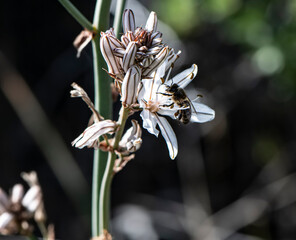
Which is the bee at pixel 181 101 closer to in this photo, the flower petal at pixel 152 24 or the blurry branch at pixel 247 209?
the flower petal at pixel 152 24

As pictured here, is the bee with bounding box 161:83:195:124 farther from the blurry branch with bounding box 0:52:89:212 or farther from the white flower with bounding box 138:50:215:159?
the blurry branch with bounding box 0:52:89:212

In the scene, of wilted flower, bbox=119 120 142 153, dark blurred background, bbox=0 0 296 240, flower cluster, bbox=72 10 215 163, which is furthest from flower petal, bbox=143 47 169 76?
dark blurred background, bbox=0 0 296 240

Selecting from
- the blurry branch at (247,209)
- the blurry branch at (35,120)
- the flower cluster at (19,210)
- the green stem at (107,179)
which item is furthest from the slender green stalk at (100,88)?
the blurry branch at (247,209)

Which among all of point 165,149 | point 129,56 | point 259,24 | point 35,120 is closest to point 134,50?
point 129,56

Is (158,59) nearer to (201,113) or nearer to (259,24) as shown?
(201,113)

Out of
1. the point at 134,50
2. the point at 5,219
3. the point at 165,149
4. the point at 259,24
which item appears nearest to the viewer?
the point at 134,50
